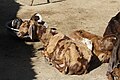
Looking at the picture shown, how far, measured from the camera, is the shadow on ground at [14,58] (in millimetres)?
7172

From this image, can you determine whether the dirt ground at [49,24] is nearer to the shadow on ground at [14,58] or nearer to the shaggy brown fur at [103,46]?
the shadow on ground at [14,58]

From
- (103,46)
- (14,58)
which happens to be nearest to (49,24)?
(14,58)

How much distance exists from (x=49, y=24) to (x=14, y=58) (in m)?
2.18

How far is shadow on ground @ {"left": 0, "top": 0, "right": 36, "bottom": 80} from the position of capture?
23.5 feet

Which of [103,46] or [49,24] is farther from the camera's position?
[49,24]

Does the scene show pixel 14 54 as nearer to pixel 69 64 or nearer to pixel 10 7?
pixel 69 64

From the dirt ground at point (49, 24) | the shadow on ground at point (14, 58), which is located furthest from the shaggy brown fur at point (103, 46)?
the shadow on ground at point (14, 58)

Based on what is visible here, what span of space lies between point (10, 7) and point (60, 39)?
3.75 m

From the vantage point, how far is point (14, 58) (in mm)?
7867

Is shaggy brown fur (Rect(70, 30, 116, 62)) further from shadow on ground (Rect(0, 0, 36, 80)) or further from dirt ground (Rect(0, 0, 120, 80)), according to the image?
shadow on ground (Rect(0, 0, 36, 80))

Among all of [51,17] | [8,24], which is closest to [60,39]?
[8,24]

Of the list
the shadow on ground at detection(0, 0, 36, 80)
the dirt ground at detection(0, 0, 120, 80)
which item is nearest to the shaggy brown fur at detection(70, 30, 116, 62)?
the dirt ground at detection(0, 0, 120, 80)

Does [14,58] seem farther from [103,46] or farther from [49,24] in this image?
[49,24]

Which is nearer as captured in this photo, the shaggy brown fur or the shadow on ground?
the shadow on ground
